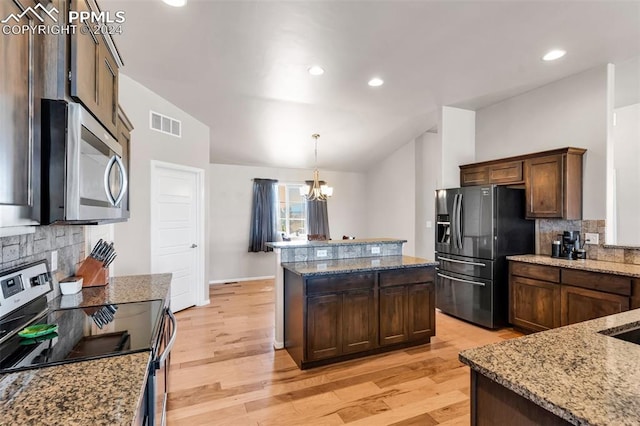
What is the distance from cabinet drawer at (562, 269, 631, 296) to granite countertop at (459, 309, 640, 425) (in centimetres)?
202

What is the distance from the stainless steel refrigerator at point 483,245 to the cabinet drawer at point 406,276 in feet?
3.03

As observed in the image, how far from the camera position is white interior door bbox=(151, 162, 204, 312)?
412 cm

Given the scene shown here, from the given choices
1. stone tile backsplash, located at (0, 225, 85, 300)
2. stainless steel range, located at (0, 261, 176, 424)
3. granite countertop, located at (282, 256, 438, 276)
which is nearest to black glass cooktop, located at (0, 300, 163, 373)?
stainless steel range, located at (0, 261, 176, 424)

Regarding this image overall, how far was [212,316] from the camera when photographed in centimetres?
429

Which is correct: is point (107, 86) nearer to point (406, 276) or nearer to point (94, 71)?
point (94, 71)

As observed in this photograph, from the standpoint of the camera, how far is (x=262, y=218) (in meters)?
6.49

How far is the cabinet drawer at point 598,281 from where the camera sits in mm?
2742

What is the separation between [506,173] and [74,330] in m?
4.37

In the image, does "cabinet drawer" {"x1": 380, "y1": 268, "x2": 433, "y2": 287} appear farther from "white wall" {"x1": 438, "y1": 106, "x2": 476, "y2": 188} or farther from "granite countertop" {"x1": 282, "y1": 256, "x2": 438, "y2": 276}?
"white wall" {"x1": 438, "y1": 106, "x2": 476, "y2": 188}

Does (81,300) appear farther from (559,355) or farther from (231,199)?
(231,199)

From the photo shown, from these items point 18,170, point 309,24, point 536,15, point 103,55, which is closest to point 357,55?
point 309,24

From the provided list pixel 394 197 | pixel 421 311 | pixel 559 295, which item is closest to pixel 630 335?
pixel 421 311

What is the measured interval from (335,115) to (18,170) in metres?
4.36

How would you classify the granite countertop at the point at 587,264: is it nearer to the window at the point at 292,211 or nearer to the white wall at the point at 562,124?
the white wall at the point at 562,124
